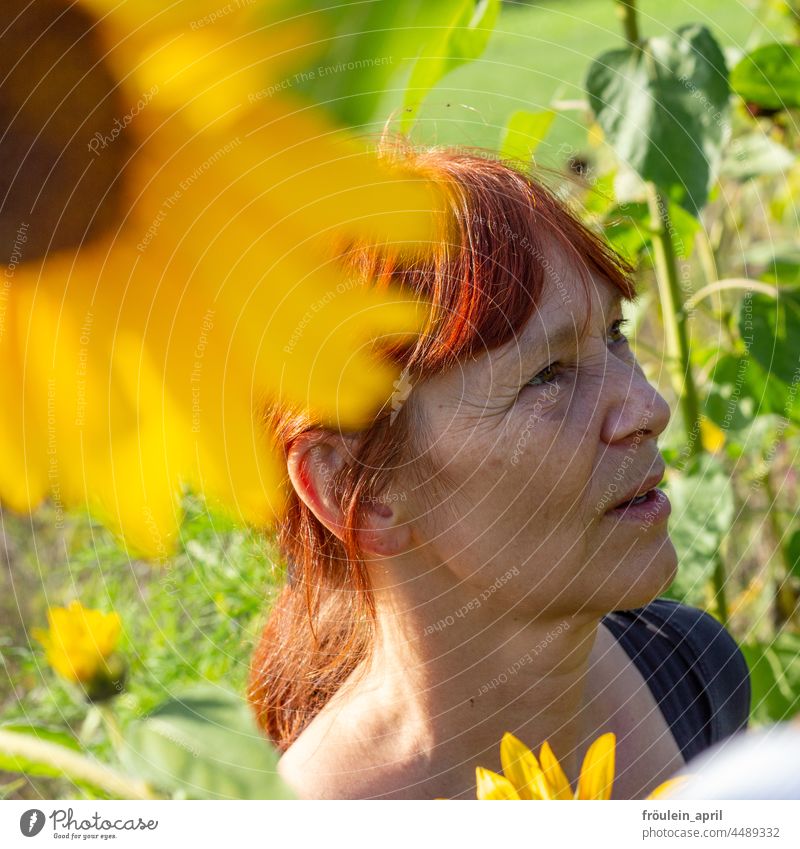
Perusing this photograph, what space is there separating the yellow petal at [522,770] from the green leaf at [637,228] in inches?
16.2

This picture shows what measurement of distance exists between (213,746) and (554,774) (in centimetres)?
19

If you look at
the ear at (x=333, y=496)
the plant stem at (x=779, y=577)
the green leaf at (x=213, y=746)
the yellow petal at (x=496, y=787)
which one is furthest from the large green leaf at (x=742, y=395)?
the green leaf at (x=213, y=746)

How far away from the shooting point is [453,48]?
24.2 inches

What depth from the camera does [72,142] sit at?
16.8 inches

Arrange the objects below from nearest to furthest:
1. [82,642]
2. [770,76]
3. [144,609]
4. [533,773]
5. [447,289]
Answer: [533,773]
[447,289]
[82,642]
[770,76]
[144,609]

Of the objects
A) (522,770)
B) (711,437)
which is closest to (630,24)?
(711,437)

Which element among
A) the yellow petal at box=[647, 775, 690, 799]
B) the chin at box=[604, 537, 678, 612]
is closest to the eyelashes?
the chin at box=[604, 537, 678, 612]

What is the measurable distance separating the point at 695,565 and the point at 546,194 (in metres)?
0.35

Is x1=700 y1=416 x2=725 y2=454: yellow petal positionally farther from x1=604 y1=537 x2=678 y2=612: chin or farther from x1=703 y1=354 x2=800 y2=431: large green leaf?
x1=604 y1=537 x2=678 y2=612: chin

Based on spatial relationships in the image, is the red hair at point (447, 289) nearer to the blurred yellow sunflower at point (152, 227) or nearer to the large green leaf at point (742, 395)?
the blurred yellow sunflower at point (152, 227)

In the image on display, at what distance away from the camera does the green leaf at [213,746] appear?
0.95 ft

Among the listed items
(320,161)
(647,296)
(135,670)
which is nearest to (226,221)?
(320,161)

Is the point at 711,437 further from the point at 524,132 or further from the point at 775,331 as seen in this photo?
the point at 524,132

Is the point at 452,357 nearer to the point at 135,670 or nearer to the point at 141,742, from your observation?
the point at 141,742
